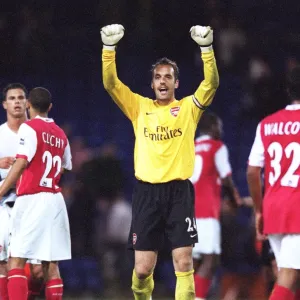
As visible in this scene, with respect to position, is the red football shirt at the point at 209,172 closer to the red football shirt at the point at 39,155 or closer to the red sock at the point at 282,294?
the red football shirt at the point at 39,155

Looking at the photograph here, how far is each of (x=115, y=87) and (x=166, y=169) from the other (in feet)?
2.71

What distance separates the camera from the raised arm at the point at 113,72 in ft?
25.7

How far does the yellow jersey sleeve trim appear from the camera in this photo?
7.87m

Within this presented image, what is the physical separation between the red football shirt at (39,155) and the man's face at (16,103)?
2.07ft

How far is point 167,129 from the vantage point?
7828 mm

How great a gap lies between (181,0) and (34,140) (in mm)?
8549

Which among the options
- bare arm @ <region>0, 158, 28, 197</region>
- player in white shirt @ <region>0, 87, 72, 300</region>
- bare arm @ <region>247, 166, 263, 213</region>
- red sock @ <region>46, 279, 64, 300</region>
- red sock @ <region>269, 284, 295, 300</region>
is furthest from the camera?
red sock @ <region>46, 279, 64, 300</region>

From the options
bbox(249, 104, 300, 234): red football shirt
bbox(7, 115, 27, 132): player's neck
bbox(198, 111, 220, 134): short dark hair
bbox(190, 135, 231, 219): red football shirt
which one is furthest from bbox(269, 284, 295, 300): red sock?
bbox(198, 111, 220, 134): short dark hair

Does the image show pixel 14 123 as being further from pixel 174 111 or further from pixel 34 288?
pixel 174 111

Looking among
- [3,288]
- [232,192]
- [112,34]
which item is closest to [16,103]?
[112,34]

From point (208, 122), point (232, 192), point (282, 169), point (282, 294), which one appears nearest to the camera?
point (282, 294)

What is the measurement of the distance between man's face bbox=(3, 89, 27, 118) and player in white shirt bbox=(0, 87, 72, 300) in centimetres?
52

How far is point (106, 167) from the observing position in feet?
44.2

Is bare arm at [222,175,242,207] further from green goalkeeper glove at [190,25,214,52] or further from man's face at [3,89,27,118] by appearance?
green goalkeeper glove at [190,25,214,52]
